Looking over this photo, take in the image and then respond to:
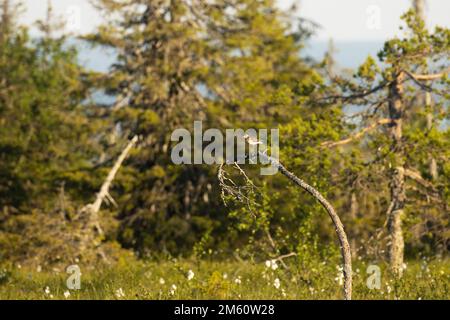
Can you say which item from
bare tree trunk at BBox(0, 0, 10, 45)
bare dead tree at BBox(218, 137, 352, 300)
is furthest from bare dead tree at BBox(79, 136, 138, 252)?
bare tree trunk at BBox(0, 0, 10, 45)

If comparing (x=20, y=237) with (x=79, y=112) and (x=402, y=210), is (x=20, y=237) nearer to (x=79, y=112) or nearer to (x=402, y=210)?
(x=79, y=112)

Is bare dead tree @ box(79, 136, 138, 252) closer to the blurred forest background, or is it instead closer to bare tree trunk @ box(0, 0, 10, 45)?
the blurred forest background

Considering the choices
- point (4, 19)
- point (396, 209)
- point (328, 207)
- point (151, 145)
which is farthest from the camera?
point (4, 19)

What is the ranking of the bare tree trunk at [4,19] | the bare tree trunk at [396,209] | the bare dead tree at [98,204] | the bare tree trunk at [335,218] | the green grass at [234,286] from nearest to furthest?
the bare tree trunk at [335,218] < the green grass at [234,286] < the bare tree trunk at [396,209] < the bare dead tree at [98,204] < the bare tree trunk at [4,19]

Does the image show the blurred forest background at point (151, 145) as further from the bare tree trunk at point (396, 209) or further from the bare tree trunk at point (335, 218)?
the bare tree trunk at point (335, 218)

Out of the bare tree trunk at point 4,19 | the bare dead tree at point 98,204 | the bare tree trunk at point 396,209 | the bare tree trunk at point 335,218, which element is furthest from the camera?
the bare tree trunk at point 4,19

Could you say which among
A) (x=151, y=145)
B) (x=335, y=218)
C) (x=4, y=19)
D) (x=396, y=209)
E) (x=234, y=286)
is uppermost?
(x=4, y=19)

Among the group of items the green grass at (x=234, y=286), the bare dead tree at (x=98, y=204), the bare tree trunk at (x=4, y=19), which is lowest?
the green grass at (x=234, y=286)

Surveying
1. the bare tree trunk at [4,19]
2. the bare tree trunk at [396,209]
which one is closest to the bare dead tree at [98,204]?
the bare tree trunk at [396,209]

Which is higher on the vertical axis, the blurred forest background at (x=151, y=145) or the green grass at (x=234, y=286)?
the blurred forest background at (x=151, y=145)

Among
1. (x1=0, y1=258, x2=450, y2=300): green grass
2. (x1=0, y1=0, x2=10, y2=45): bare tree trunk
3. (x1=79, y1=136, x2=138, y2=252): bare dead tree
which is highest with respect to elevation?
(x1=0, y1=0, x2=10, y2=45): bare tree trunk

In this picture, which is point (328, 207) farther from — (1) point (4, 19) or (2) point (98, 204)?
(1) point (4, 19)

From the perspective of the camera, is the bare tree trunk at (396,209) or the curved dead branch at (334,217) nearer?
the curved dead branch at (334,217)

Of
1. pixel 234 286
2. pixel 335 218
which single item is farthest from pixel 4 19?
pixel 335 218
